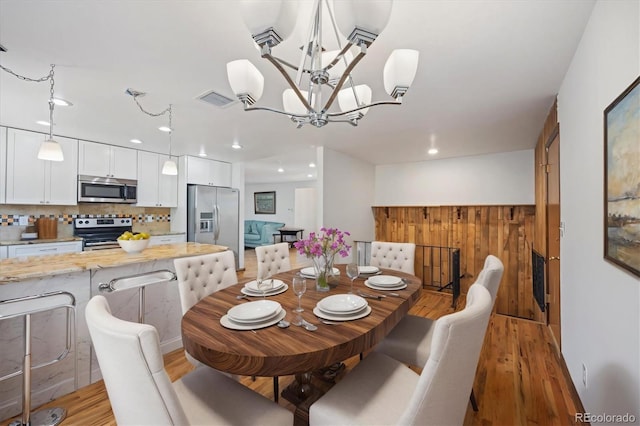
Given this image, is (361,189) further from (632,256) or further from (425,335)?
(632,256)

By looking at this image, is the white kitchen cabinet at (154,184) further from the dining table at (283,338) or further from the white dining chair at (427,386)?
the white dining chair at (427,386)

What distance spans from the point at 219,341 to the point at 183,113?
252 cm

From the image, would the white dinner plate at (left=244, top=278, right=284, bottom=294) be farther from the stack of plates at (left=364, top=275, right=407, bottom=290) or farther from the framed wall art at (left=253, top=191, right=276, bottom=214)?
the framed wall art at (left=253, top=191, right=276, bottom=214)

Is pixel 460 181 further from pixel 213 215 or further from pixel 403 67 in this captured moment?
pixel 213 215

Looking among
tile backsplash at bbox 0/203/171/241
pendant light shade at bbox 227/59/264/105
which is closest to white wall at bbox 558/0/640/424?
pendant light shade at bbox 227/59/264/105

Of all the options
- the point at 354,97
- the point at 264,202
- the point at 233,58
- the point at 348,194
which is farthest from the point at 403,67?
the point at 264,202

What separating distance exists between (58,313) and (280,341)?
1885 mm

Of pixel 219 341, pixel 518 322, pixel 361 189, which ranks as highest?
pixel 361 189

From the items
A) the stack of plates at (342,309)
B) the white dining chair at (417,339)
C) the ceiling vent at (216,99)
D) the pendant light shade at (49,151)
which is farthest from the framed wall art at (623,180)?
the pendant light shade at (49,151)

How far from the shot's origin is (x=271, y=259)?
2.66m

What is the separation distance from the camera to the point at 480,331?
3.14ft

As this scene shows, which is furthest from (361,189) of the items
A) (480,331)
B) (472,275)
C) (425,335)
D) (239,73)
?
(480,331)

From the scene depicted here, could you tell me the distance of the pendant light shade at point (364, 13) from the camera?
3.23 ft

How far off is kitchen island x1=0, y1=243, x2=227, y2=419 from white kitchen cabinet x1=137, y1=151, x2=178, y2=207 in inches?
96.8
